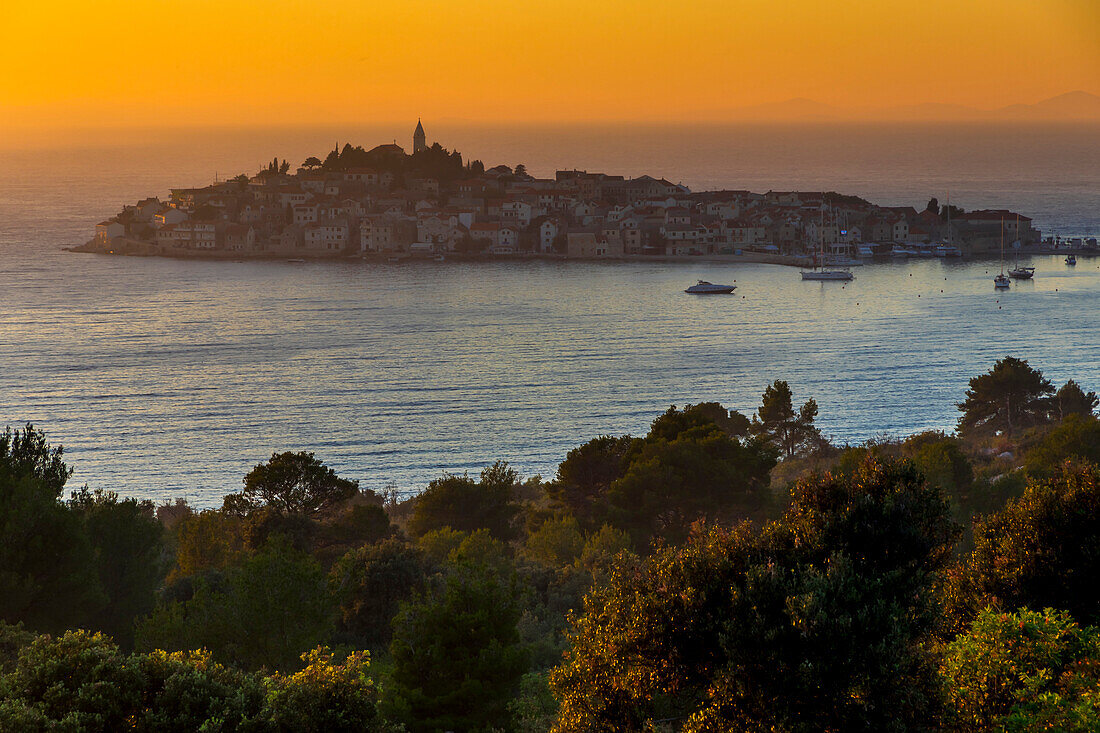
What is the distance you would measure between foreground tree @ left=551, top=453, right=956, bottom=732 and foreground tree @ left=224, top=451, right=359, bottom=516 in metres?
6.93

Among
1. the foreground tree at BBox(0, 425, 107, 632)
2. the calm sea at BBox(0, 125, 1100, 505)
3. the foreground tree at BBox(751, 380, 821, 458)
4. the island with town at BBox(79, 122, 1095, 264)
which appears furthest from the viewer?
the island with town at BBox(79, 122, 1095, 264)

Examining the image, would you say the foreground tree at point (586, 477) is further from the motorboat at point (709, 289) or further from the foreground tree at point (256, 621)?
the motorboat at point (709, 289)

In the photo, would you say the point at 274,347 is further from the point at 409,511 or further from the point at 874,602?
the point at 874,602

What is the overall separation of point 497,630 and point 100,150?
186528mm

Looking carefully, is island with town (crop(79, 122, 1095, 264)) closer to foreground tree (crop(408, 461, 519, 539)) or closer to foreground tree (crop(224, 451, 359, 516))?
foreground tree (crop(408, 461, 519, 539))

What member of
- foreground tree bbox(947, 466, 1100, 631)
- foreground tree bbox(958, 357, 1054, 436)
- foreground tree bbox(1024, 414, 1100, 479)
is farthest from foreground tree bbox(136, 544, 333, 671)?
foreground tree bbox(958, 357, 1054, 436)

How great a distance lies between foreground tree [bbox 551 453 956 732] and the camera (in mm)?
3840

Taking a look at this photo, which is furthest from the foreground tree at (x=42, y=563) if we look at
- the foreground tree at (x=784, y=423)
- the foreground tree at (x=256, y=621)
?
the foreground tree at (x=784, y=423)

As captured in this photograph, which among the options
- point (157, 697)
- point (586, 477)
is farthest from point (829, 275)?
point (157, 697)

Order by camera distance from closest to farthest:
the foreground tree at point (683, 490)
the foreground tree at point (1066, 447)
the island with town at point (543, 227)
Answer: the foreground tree at point (683, 490) → the foreground tree at point (1066, 447) → the island with town at point (543, 227)

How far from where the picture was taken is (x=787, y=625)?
3902 mm

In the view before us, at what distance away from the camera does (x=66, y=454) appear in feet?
60.7

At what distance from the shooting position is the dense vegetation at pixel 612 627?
3869 millimetres

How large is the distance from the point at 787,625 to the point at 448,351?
2586cm
